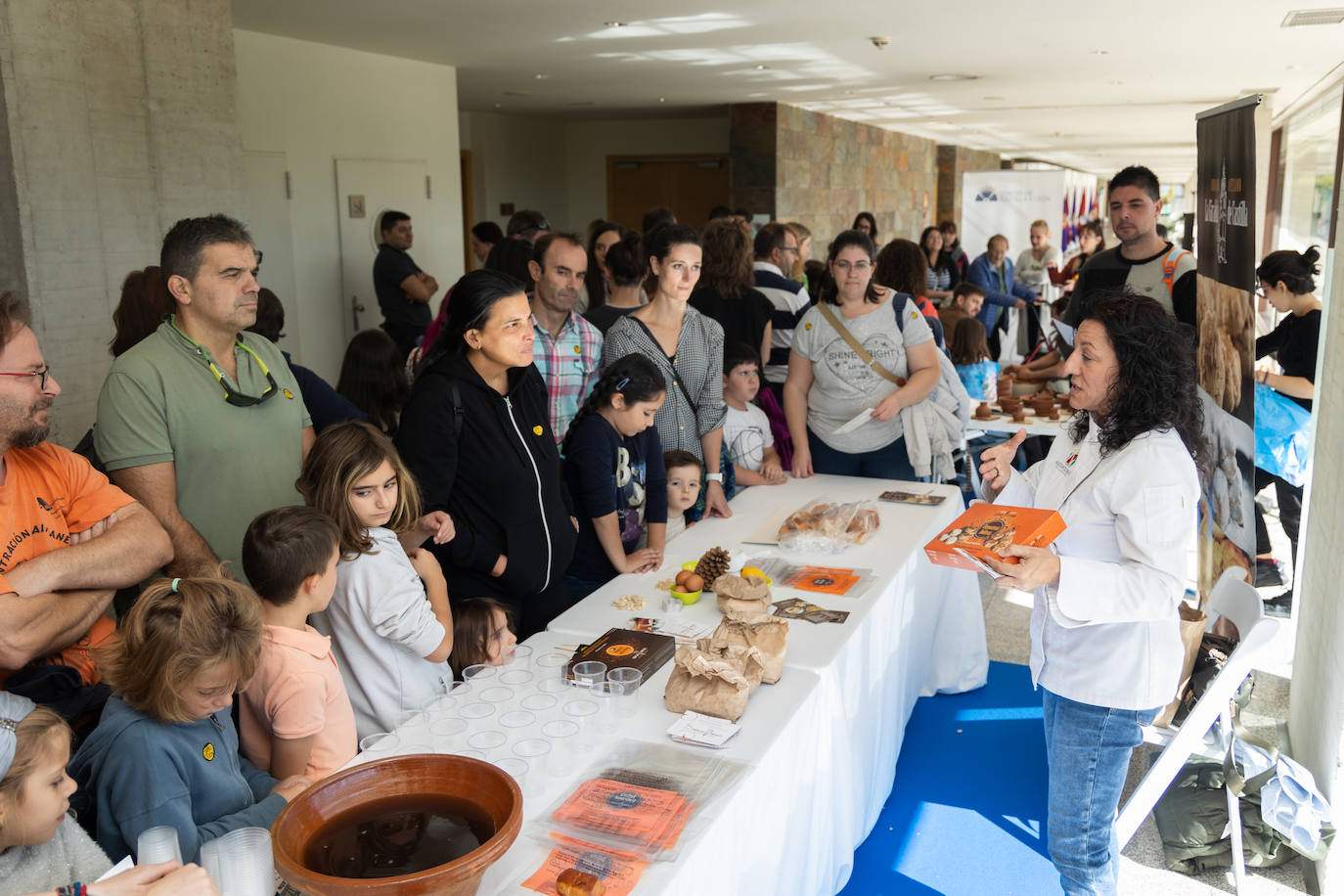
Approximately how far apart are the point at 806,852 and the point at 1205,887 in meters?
1.18

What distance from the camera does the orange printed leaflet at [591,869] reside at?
4.61ft

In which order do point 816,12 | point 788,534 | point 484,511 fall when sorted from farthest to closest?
1. point 816,12
2. point 788,534
3. point 484,511

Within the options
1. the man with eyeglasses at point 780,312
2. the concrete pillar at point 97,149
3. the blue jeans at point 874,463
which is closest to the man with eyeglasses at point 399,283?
the concrete pillar at point 97,149

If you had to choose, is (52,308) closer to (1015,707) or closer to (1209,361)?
(1015,707)

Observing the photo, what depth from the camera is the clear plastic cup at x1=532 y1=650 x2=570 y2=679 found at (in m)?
2.04

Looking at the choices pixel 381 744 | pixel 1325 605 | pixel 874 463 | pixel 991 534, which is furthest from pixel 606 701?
pixel 874 463

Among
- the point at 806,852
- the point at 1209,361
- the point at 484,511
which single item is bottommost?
the point at 806,852

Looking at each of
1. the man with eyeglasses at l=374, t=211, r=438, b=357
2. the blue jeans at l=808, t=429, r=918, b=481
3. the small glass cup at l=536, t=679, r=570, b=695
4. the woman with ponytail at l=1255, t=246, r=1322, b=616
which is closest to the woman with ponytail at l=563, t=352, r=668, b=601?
the small glass cup at l=536, t=679, r=570, b=695

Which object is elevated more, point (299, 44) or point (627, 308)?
point (299, 44)

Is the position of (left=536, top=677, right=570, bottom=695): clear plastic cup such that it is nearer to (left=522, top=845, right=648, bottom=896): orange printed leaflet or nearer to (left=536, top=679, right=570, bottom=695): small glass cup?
(left=536, top=679, right=570, bottom=695): small glass cup

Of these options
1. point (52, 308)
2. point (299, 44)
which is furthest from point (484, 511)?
point (299, 44)

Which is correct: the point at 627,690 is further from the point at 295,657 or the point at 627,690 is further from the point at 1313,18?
the point at 1313,18

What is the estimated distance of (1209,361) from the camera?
3537mm

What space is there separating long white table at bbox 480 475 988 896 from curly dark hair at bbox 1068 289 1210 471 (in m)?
0.77
